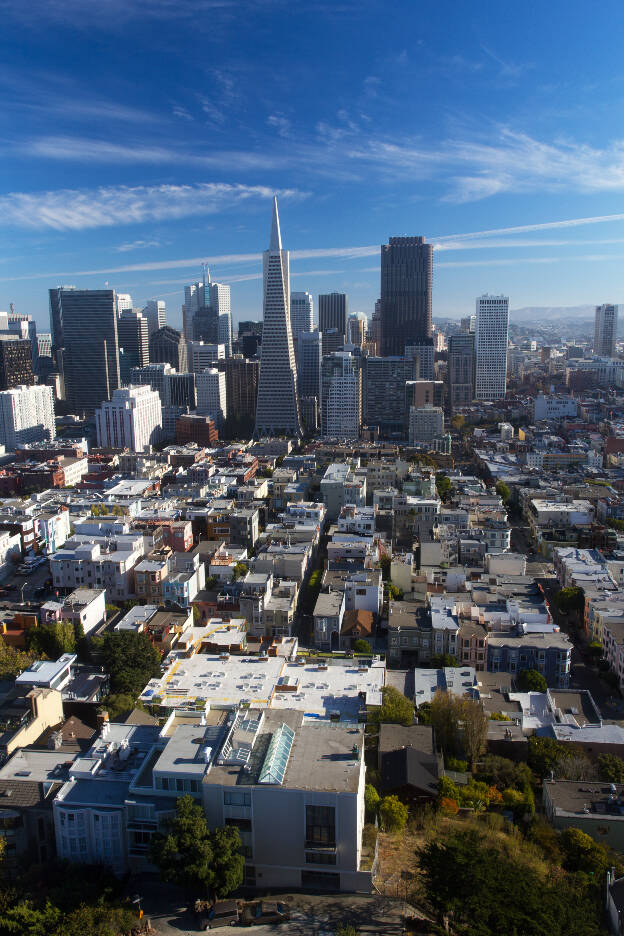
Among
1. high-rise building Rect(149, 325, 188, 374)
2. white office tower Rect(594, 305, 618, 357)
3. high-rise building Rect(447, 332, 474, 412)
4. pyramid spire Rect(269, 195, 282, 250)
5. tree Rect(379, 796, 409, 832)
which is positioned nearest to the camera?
tree Rect(379, 796, 409, 832)

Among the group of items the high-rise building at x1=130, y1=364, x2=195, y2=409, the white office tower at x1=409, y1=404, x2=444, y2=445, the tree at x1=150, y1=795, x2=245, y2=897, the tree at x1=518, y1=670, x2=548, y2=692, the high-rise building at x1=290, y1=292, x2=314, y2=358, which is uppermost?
the high-rise building at x1=290, y1=292, x2=314, y2=358

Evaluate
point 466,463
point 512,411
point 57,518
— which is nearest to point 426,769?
point 57,518

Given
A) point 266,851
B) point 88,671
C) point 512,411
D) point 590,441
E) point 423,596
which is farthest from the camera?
point 512,411

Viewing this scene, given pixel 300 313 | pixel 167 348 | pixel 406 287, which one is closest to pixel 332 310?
pixel 300 313

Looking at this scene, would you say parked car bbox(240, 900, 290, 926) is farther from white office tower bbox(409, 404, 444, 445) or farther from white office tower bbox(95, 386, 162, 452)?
white office tower bbox(409, 404, 444, 445)

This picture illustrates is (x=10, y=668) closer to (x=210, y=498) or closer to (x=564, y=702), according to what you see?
(x=564, y=702)

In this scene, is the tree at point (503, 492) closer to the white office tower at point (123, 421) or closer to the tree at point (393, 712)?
the tree at point (393, 712)

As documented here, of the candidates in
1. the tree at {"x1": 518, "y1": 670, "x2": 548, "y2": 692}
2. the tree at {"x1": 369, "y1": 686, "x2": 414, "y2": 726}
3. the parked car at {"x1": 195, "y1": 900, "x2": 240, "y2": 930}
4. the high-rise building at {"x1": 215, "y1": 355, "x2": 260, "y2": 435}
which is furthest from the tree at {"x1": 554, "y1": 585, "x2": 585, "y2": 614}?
the high-rise building at {"x1": 215, "y1": 355, "x2": 260, "y2": 435}
